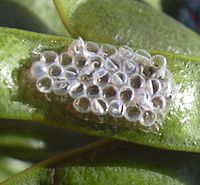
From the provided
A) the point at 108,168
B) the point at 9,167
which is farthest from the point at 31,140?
the point at 108,168

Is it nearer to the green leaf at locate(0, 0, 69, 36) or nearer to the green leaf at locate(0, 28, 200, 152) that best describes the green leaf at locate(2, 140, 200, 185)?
the green leaf at locate(0, 28, 200, 152)

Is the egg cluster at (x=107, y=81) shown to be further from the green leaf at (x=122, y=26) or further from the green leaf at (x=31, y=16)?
the green leaf at (x=31, y=16)

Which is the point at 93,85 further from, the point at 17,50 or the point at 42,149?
the point at 42,149

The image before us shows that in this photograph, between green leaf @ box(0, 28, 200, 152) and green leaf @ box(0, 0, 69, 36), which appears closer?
green leaf @ box(0, 28, 200, 152)

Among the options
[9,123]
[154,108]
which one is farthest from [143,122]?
[9,123]

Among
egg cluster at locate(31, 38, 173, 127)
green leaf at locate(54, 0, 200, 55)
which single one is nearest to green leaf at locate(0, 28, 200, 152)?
egg cluster at locate(31, 38, 173, 127)

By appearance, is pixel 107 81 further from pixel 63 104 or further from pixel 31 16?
pixel 31 16
